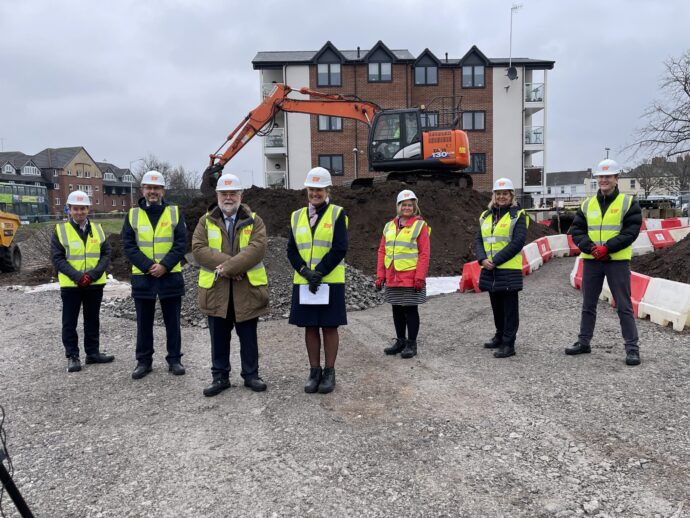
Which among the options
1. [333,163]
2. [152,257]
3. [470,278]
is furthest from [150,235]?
[333,163]

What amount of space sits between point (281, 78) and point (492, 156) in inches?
555

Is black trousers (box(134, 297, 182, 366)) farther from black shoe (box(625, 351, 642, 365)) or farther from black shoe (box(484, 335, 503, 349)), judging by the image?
black shoe (box(625, 351, 642, 365))

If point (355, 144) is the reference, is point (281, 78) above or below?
above

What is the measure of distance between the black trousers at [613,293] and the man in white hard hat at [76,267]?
5.74 meters

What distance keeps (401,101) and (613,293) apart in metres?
29.6

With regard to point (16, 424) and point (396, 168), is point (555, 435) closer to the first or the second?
point (16, 424)

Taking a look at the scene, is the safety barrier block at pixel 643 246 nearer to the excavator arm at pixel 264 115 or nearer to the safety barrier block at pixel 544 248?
the safety barrier block at pixel 544 248

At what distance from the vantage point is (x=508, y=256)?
6469mm

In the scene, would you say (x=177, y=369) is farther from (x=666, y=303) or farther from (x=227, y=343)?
(x=666, y=303)

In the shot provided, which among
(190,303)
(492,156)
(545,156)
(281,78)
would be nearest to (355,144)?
(281,78)

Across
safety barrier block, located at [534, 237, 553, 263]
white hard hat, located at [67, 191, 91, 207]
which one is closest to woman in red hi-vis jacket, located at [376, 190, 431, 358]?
white hard hat, located at [67, 191, 91, 207]

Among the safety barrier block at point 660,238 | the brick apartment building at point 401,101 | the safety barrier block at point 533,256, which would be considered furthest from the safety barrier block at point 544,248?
the brick apartment building at point 401,101

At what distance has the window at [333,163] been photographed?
33.5 m

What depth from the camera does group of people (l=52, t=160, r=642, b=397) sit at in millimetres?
5203
